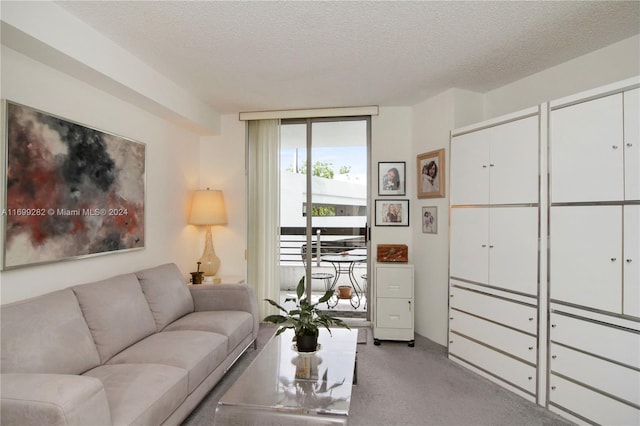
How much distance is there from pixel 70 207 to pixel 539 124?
3.47m

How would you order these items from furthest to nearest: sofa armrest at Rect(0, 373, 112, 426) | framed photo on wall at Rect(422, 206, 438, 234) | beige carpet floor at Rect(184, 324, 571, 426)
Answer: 1. framed photo on wall at Rect(422, 206, 438, 234)
2. beige carpet floor at Rect(184, 324, 571, 426)
3. sofa armrest at Rect(0, 373, 112, 426)

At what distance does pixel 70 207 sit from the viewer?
249cm

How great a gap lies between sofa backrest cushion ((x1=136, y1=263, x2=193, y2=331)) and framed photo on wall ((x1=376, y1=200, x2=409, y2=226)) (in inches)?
92.2

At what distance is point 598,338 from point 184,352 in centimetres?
263

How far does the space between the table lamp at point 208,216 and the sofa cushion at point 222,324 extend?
3.27 ft

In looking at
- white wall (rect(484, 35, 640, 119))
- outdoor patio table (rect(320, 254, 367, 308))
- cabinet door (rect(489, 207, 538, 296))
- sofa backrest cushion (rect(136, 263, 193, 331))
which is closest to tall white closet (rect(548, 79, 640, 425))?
cabinet door (rect(489, 207, 538, 296))

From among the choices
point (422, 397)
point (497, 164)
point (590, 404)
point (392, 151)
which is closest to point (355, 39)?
point (497, 164)

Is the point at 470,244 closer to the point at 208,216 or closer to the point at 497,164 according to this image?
the point at 497,164

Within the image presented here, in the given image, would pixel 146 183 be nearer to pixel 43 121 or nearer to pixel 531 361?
pixel 43 121

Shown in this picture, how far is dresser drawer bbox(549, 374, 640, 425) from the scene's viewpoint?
205cm

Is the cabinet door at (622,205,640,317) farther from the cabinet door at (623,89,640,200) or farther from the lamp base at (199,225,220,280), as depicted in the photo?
the lamp base at (199,225,220,280)

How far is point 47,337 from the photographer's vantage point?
187 cm

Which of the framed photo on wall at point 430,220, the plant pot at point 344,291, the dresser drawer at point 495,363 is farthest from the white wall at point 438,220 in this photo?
the plant pot at point 344,291

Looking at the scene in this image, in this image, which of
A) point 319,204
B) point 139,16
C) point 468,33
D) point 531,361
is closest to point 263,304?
point 319,204
